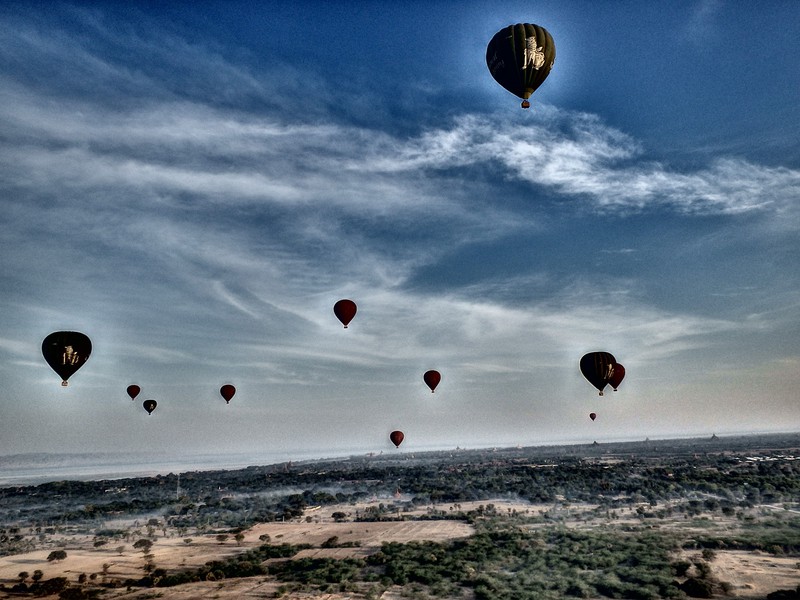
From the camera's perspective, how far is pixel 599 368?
120 ft

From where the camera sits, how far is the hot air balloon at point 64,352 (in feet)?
105

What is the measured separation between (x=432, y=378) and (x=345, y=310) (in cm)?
1522

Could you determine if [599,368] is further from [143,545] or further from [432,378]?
[143,545]

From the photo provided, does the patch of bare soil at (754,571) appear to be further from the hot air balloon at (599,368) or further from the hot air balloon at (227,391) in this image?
the hot air balloon at (227,391)

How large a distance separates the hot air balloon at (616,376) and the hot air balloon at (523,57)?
21776 millimetres

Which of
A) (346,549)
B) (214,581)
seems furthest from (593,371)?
(214,581)

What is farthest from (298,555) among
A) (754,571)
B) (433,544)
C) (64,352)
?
(754,571)

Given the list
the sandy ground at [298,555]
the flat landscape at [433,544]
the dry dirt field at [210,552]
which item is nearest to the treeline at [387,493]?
the flat landscape at [433,544]

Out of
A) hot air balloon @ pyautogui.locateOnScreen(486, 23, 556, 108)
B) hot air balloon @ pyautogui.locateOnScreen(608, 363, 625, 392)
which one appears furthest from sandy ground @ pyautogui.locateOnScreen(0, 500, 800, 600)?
hot air balloon @ pyautogui.locateOnScreen(486, 23, 556, 108)

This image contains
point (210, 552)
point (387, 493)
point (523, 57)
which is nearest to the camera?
point (523, 57)

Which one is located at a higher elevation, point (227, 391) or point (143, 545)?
point (227, 391)

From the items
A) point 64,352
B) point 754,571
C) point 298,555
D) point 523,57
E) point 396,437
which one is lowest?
point 754,571

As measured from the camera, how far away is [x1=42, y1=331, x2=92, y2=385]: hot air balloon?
105 feet

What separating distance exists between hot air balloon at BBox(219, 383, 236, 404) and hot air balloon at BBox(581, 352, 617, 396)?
125ft
